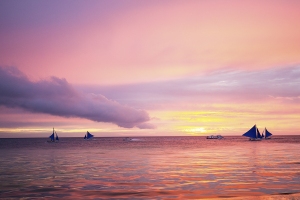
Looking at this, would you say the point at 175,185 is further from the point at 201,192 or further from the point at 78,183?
the point at 78,183

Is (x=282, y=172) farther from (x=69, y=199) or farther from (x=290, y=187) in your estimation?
(x=69, y=199)

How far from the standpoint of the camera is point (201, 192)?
23344 mm

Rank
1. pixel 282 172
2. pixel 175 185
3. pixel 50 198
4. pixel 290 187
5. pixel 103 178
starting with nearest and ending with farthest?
pixel 50 198 → pixel 290 187 → pixel 175 185 → pixel 103 178 → pixel 282 172

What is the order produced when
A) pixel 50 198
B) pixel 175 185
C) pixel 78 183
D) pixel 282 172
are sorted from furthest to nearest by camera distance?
pixel 282 172 → pixel 78 183 → pixel 175 185 → pixel 50 198

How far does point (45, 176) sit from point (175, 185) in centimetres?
1476

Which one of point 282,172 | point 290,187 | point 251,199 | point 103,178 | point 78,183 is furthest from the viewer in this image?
point 282,172

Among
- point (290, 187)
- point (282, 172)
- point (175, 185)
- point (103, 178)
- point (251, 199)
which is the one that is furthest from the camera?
point (282, 172)

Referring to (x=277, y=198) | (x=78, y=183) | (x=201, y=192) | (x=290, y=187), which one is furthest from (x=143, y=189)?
(x=290, y=187)

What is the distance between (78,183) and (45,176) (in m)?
6.67

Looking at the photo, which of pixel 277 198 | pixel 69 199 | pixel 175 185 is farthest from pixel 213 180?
pixel 69 199

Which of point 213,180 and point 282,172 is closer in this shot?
point 213,180

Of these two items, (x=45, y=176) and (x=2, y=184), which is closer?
(x=2, y=184)

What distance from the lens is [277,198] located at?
2073 centimetres

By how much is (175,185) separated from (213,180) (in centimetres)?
419
